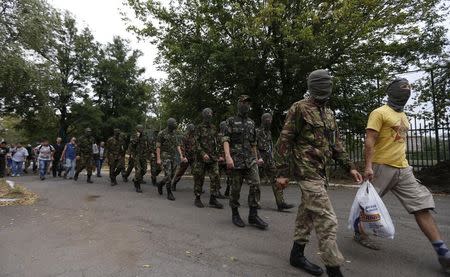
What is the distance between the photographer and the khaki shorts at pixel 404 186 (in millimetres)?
4070

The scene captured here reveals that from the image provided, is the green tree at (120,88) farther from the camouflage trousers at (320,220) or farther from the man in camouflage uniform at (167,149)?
the camouflage trousers at (320,220)

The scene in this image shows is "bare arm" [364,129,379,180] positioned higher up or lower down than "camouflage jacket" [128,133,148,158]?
lower down

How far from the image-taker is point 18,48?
16.9 metres

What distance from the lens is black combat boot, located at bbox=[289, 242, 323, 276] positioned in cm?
375

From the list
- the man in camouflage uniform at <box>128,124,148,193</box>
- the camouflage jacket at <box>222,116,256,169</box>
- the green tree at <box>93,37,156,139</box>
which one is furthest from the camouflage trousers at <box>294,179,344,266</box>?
the green tree at <box>93,37,156,139</box>

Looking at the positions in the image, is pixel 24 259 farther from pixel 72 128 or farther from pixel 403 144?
pixel 72 128

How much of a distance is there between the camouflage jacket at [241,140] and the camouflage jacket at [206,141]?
176 centimetres

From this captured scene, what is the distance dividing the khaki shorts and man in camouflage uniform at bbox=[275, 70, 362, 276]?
551 millimetres

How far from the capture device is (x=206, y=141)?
775cm

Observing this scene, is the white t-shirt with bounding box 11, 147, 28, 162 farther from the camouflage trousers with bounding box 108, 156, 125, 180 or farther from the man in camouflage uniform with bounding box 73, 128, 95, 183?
the camouflage trousers with bounding box 108, 156, 125, 180

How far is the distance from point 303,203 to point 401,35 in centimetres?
1145

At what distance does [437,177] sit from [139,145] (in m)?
8.91

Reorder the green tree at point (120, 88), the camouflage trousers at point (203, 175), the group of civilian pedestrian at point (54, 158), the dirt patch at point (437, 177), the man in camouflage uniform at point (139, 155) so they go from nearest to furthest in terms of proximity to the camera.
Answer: the camouflage trousers at point (203, 175) → the dirt patch at point (437, 177) → the man in camouflage uniform at point (139, 155) → the group of civilian pedestrian at point (54, 158) → the green tree at point (120, 88)

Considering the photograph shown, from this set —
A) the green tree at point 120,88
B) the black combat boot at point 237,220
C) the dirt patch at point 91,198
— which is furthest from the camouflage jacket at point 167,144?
the green tree at point 120,88
